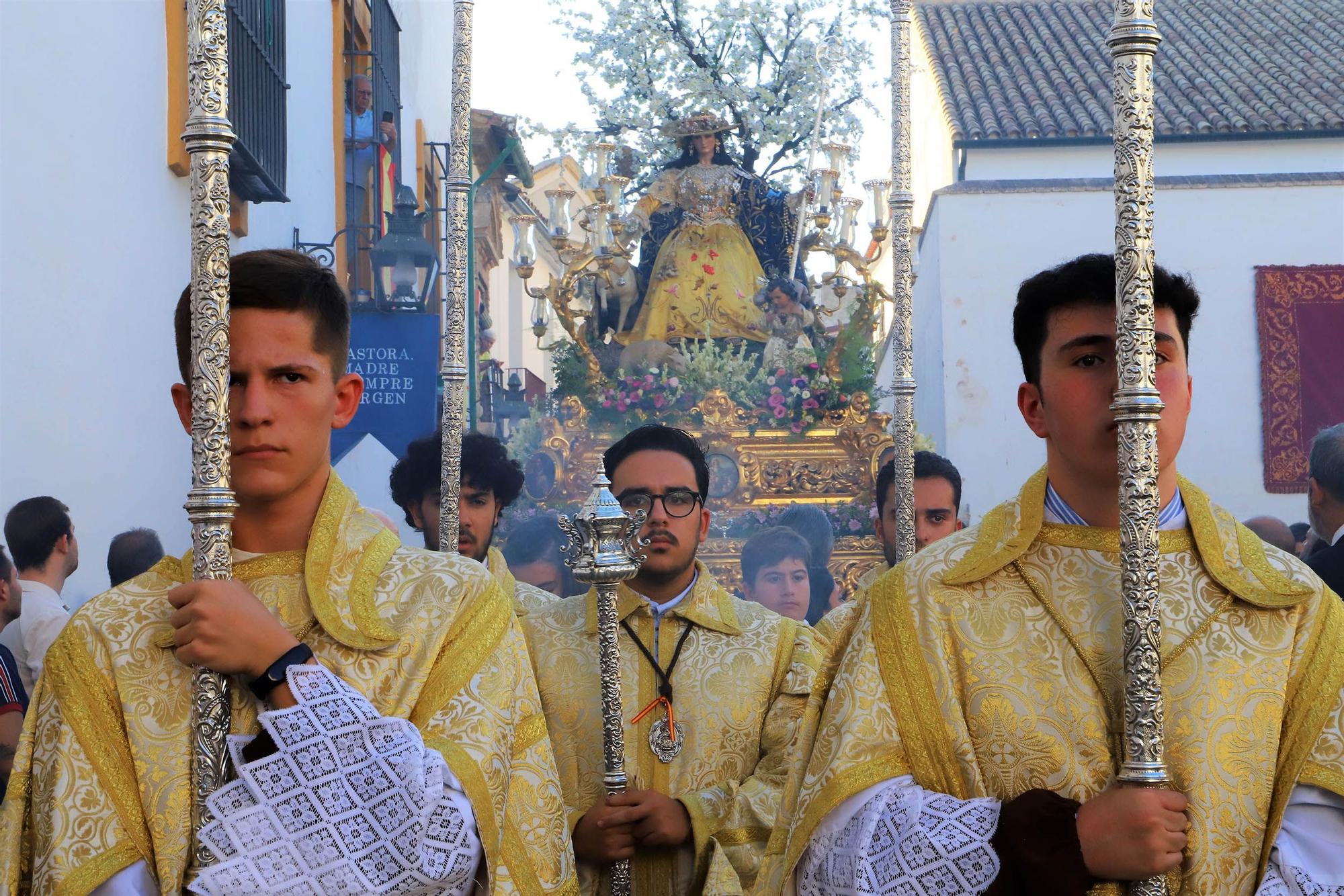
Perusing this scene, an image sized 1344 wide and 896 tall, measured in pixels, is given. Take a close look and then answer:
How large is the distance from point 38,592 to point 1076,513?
3.21 m

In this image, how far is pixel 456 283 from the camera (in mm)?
4238

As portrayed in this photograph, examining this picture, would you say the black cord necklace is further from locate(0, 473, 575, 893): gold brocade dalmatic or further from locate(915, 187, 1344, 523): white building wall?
locate(915, 187, 1344, 523): white building wall

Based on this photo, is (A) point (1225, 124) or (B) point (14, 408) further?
(A) point (1225, 124)

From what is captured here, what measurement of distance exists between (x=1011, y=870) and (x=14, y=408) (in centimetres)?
387

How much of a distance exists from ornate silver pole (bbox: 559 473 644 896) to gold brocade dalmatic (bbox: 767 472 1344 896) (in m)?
0.66

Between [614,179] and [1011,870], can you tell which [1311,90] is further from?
[1011,870]

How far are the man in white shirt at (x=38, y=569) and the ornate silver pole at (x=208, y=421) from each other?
7.68 feet

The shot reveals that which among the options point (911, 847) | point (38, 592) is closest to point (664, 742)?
point (911, 847)

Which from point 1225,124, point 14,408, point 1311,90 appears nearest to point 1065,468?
point 14,408

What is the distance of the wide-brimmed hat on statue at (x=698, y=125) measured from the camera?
32.8 ft

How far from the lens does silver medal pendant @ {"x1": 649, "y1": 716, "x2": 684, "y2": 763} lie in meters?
3.65

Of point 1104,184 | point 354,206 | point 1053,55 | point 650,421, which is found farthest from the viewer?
point 1053,55

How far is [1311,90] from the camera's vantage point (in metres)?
16.3

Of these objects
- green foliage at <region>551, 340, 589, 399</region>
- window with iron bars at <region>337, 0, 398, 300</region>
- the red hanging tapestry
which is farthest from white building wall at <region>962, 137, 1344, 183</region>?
green foliage at <region>551, 340, 589, 399</region>
